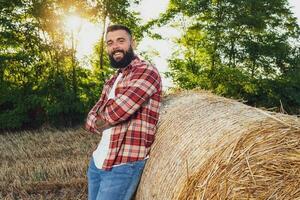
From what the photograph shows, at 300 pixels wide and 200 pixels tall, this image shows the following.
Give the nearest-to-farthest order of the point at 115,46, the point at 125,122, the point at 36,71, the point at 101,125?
the point at 125,122 < the point at 101,125 < the point at 115,46 < the point at 36,71

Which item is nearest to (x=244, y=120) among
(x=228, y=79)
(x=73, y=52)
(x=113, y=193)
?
(x=113, y=193)

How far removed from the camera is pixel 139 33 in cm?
2675

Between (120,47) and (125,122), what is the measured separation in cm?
70

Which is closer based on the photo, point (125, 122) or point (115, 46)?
point (125, 122)

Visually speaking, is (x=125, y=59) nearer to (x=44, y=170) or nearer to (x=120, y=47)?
(x=120, y=47)

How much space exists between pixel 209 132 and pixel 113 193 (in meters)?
0.95

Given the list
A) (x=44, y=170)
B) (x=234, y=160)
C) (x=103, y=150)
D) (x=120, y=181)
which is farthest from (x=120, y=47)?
(x=44, y=170)

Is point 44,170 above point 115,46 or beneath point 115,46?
beneath

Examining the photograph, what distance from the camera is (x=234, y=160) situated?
11.3 ft

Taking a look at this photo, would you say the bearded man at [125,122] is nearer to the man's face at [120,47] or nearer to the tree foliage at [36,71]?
the man's face at [120,47]

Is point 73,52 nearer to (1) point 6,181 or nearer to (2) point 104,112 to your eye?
(1) point 6,181

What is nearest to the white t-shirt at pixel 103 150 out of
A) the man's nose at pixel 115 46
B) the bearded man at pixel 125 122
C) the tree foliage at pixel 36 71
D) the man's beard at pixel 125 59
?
the bearded man at pixel 125 122

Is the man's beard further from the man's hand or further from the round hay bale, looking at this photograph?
the round hay bale

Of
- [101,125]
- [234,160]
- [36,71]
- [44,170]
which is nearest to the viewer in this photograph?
[234,160]
